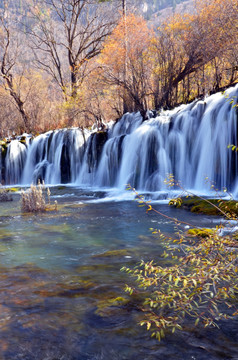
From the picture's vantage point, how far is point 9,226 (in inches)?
365

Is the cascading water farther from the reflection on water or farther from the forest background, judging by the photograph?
the reflection on water

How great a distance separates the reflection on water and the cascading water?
214 inches

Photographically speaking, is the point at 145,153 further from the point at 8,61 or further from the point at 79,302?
the point at 8,61

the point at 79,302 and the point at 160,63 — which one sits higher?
the point at 160,63

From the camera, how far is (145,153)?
17.5 m

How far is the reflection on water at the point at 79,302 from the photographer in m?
3.31

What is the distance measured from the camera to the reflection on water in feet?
10.8

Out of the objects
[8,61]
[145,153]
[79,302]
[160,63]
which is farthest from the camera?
[8,61]

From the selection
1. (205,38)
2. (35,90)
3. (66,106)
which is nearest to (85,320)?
(205,38)

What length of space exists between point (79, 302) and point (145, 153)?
13.6 meters

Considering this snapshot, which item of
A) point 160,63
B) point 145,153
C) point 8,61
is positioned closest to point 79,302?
point 145,153

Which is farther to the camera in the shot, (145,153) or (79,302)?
(145,153)

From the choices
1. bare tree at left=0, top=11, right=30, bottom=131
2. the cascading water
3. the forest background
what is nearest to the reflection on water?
the cascading water

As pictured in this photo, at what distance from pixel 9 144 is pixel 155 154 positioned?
13.1 metres
